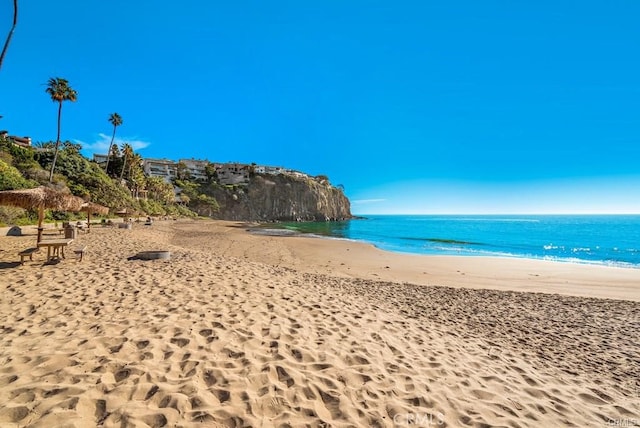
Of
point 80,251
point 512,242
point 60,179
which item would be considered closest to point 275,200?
point 60,179

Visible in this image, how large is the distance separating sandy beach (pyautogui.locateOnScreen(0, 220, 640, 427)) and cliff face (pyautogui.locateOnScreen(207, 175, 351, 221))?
247ft

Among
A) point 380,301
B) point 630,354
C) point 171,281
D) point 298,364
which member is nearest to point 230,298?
point 171,281

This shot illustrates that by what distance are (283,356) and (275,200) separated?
87093 millimetres

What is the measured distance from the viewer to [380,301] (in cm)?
809

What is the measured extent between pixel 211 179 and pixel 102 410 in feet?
308

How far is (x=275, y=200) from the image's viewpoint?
8969 cm

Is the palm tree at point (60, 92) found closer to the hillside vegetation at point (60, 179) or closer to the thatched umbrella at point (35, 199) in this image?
the hillside vegetation at point (60, 179)

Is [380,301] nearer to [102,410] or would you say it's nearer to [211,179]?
[102,410]

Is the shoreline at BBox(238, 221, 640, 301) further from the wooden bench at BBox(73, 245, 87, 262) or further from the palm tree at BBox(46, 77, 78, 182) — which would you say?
the palm tree at BBox(46, 77, 78, 182)

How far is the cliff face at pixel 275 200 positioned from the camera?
81.9m

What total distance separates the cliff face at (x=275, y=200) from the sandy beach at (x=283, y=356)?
75.2 meters

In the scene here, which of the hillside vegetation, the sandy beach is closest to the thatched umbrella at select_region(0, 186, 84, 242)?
the sandy beach

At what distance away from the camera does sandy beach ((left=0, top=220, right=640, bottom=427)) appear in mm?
2889

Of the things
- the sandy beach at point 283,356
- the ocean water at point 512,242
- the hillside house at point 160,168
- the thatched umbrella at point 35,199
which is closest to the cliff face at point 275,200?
the hillside house at point 160,168
